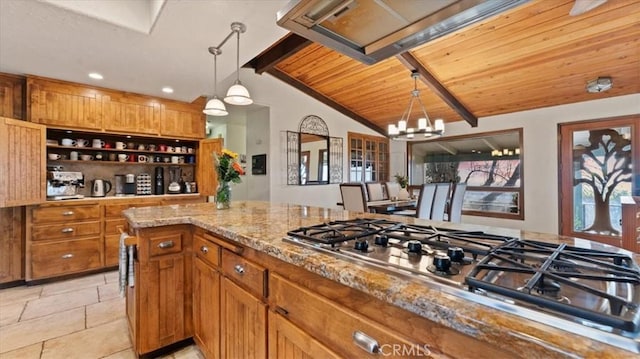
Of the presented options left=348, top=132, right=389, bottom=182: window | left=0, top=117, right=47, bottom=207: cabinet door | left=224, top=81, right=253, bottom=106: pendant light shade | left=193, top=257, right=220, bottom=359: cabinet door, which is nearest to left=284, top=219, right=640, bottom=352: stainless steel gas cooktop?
left=193, top=257, right=220, bottom=359: cabinet door

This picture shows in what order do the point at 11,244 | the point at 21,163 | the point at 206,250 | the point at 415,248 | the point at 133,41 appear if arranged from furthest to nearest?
the point at 11,244 → the point at 21,163 → the point at 133,41 → the point at 206,250 → the point at 415,248

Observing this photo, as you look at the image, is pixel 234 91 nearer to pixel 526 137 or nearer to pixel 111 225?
pixel 111 225

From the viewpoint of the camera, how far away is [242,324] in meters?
1.36

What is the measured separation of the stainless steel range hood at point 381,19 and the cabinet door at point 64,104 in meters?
3.80

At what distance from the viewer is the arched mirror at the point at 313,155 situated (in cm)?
555

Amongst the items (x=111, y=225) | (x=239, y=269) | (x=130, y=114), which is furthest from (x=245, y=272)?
(x=130, y=114)

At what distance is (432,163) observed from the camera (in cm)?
726

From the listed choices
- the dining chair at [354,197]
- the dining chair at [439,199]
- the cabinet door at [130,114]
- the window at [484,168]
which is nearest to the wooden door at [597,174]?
the window at [484,168]

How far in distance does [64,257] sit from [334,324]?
4109 millimetres

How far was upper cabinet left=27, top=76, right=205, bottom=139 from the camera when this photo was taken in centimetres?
342

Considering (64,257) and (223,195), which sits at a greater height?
(223,195)

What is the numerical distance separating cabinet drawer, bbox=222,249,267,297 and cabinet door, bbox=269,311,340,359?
13 cm

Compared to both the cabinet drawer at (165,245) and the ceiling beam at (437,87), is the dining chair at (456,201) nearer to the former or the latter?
the ceiling beam at (437,87)

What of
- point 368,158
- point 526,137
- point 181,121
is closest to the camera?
point 181,121
